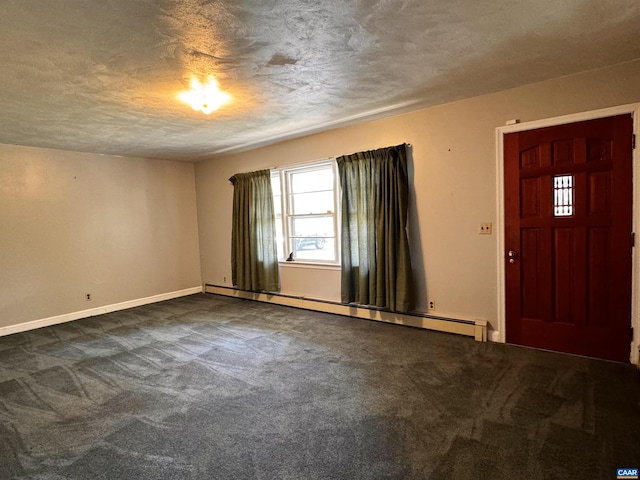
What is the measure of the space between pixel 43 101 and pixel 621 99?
4884mm

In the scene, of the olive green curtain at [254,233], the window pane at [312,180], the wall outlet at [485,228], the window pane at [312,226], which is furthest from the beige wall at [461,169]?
the olive green curtain at [254,233]

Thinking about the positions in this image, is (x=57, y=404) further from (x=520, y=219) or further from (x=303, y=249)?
(x=520, y=219)

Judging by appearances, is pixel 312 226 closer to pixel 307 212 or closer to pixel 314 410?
pixel 307 212

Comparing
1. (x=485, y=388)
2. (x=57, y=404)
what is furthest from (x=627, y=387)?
Result: (x=57, y=404)

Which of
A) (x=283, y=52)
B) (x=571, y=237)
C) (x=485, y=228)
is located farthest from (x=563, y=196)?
(x=283, y=52)

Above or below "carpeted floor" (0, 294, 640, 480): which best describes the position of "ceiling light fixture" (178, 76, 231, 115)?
above

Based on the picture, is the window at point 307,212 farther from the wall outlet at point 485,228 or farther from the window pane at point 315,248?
the wall outlet at point 485,228

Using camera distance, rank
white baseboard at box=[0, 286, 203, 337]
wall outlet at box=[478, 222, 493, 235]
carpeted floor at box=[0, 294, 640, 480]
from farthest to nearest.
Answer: white baseboard at box=[0, 286, 203, 337] → wall outlet at box=[478, 222, 493, 235] → carpeted floor at box=[0, 294, 640, 480]

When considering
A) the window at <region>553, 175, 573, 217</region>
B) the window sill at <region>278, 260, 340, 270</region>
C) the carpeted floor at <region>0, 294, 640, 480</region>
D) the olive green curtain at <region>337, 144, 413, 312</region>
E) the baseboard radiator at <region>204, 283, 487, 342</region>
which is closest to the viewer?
the carpeted floor at <region>0, 294, 640, 480</region>

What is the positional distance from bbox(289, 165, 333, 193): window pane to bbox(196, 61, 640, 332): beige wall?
483mm

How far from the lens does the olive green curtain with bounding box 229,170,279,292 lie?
5227 millimetres

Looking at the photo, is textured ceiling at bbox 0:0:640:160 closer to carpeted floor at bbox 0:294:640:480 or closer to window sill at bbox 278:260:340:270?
window sill at bbox 278:260:340:270

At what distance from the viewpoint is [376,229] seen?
400 centimetres

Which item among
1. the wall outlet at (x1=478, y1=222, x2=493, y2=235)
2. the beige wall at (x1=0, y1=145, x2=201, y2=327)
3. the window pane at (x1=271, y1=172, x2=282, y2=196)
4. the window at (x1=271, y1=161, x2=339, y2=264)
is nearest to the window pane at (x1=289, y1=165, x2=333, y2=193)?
the window at (x1=271, y1=161, x2=339, y2=264)
